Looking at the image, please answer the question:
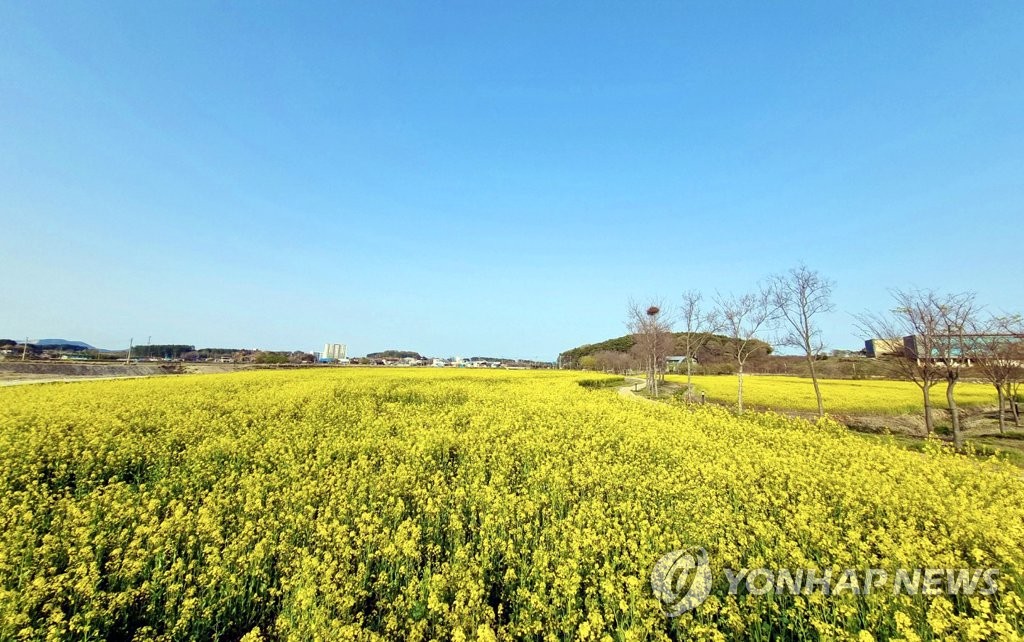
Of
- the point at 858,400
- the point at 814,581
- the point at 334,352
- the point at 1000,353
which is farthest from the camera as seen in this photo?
the point at 334,352

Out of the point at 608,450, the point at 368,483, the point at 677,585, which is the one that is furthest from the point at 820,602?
the point at 368,483

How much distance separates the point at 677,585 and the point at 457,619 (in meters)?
1.95

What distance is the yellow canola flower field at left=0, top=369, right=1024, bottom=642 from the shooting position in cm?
299

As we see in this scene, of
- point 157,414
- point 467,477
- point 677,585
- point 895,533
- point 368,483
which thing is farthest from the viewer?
point 157,414

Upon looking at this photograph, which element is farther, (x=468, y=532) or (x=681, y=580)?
(x=468, y=532)

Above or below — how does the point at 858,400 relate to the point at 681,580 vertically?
below

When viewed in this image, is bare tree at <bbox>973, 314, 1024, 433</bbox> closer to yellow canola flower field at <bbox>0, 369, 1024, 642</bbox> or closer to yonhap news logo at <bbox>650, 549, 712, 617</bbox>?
yellow canola flower field at <bbox>0, 369, 1024, 642</bbox>

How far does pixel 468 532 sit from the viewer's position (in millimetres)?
4867

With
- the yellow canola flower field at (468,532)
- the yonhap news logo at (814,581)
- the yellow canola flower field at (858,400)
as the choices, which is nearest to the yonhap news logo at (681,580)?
the yonhap news logo at (814,581)

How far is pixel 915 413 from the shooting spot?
22.5 meters

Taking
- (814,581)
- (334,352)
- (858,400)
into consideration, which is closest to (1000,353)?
(858,400)

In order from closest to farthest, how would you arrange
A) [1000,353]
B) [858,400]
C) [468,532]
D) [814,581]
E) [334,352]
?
[814,581] < [468,532] < [1000,353] < [858,400] < [334,352]

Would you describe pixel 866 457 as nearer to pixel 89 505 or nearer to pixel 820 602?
pixel 820 602

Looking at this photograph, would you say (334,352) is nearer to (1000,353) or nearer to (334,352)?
(334,352)
